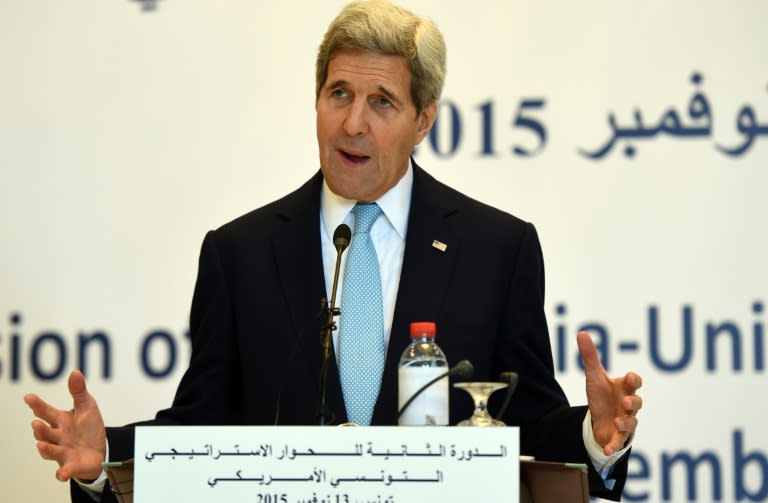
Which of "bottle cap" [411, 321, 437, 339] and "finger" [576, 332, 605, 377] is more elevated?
"bottle cap" [411, 321, 437, 339]

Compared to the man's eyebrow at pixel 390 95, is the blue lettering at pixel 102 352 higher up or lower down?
lower down

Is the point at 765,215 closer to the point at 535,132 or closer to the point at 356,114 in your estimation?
the point at 535,132

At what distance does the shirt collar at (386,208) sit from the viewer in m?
2.80

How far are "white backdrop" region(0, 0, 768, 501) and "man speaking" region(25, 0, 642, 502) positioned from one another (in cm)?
114

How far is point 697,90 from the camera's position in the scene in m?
3.94

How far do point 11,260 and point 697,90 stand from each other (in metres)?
2.50

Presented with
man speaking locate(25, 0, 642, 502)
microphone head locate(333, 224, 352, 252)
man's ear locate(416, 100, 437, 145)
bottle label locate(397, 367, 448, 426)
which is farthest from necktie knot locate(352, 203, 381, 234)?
bottle label locate(397, 367, 448, 426)

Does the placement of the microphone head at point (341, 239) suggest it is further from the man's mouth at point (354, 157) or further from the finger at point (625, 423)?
the finger at point (625, 423)

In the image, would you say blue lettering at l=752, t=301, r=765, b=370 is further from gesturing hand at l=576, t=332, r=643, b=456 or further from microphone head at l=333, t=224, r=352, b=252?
microphone head at l=333, t=224, r=352, b=252

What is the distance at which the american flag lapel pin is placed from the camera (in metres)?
2.75

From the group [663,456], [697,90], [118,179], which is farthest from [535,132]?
[118,179]

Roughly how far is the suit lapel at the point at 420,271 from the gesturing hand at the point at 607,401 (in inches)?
19.0

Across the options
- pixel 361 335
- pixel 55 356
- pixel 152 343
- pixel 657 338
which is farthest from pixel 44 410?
pixel 657 338

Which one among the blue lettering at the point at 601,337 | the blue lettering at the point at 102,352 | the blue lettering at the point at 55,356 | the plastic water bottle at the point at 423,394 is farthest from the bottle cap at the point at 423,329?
the blue lettering at the point at 55,356
